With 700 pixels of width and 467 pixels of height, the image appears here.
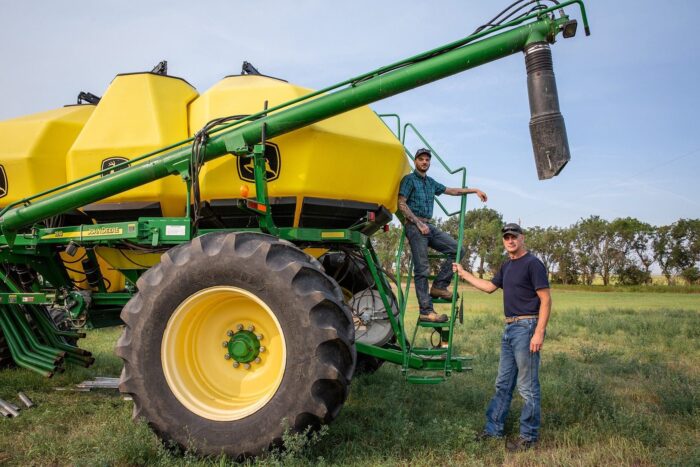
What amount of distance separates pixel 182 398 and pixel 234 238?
3.97 ft

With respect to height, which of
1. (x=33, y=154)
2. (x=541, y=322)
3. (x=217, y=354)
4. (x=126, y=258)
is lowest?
(x=217, y=354)

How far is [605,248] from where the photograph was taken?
65875 mm

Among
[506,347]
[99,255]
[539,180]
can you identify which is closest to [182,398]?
[99,255]

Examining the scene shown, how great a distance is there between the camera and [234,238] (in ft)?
12.5

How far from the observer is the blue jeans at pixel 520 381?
13.8 feet

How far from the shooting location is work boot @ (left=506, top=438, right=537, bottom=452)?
13.4 feet

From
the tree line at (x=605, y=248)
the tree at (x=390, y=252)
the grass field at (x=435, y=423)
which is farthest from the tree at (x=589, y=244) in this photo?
the grass field at (x=435, y=423)

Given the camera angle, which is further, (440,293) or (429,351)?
(440,293)

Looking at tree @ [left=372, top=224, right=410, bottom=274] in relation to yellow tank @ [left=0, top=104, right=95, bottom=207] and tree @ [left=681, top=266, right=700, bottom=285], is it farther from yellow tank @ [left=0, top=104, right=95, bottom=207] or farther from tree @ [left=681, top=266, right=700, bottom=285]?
tree @ [left=681, top=266, right=700, bottom=285]

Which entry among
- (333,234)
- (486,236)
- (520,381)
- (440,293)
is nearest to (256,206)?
(333,234)

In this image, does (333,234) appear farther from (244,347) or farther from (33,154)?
(33,154)

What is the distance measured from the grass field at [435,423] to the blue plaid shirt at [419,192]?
193 centimetres

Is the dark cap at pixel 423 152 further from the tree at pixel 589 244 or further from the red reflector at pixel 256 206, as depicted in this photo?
the tree at pixel 589 244

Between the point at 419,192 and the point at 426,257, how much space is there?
681 mm
